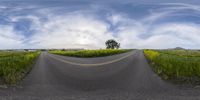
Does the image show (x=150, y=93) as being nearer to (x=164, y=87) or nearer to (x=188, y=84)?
(x=164, y=87)

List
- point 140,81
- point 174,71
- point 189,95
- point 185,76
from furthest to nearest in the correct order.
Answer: point 174,71 → point 185,76 → point 140,81 → point 189,95

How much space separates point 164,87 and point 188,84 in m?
2.25

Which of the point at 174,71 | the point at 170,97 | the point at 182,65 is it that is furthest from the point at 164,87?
the point at 182,65

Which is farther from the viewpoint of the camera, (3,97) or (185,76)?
(185,76)

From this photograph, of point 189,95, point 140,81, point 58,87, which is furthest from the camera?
point 140,81

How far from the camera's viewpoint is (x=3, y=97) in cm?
1142

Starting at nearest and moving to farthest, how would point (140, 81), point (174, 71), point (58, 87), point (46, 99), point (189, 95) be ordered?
1. point (46, 99)
2. point (189, 95)
3. point (58, 87)
4. point (140, 81)
5. point (174, 71)

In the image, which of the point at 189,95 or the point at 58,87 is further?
the point at 58,87

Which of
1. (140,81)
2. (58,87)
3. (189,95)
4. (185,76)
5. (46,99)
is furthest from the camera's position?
(185,76)

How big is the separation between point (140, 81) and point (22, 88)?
616cm

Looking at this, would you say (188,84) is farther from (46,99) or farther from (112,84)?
(46,99)

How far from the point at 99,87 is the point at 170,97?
3867 mm

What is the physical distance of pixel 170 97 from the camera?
11.2 meters

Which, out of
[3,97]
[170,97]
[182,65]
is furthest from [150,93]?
[182,65]
